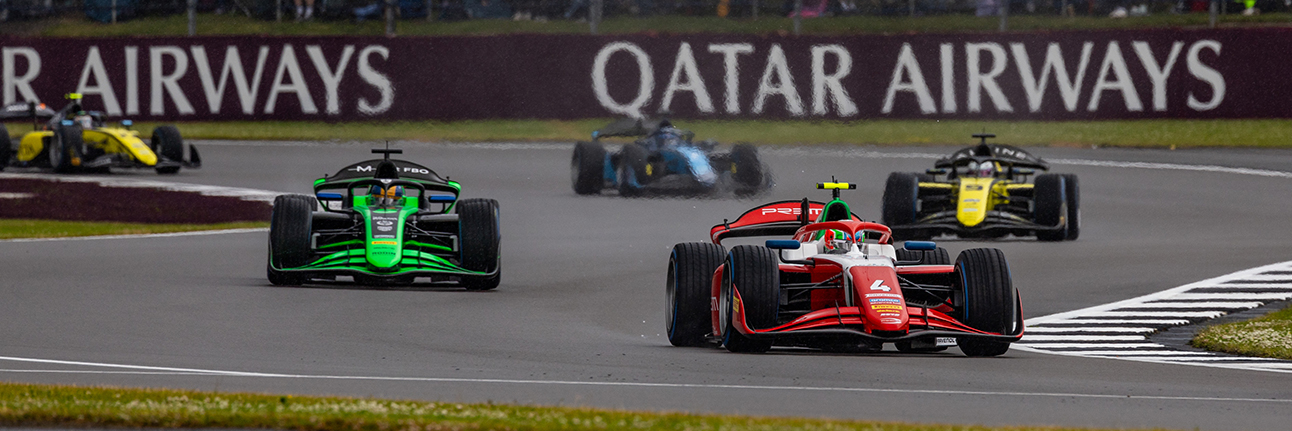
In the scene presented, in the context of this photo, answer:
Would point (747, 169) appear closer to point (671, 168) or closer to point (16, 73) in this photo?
point (671, 168)

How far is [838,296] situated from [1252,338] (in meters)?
3.23

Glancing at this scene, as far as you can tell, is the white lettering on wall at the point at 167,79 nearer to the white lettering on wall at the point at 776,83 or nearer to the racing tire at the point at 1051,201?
the white lettering on wall at the point at 776,83

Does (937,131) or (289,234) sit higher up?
(937,131)

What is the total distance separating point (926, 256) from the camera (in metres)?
13.0

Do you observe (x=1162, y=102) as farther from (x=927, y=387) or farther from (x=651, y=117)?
(x=927, y=387)

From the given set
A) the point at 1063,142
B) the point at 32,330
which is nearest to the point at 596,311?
the point at 32,330

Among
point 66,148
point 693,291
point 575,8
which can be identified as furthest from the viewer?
point 575,8

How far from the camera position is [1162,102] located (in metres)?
33.1

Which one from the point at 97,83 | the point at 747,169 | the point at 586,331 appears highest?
the point at 97,83

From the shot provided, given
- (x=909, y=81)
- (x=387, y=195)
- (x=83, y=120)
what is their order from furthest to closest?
(x=909, y=81) → (x=83, y=120) → (x=387, y=195)

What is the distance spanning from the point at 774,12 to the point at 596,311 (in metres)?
20.1

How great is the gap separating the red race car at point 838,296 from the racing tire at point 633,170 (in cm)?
1290

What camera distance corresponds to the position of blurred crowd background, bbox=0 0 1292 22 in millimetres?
33344

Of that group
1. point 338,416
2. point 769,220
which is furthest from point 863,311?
point 338,416
